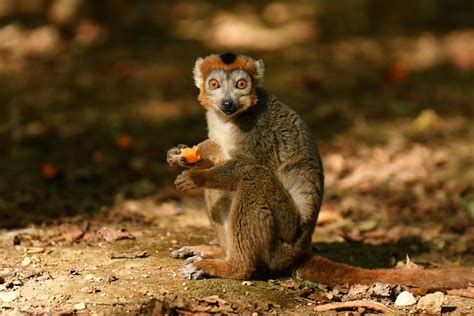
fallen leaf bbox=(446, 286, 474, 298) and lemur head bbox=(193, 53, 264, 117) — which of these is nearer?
fallen leaf bbox=(446, 286, 474, 298)

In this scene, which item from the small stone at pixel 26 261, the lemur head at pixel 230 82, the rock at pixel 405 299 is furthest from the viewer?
the lemur head at pixel 230 82

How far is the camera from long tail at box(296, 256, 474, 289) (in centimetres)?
595

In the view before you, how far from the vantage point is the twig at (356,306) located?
18.4ft

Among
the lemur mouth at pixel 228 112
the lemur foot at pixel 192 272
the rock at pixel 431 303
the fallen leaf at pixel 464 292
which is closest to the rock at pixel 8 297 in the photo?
the lemur foot at pixel 192 272

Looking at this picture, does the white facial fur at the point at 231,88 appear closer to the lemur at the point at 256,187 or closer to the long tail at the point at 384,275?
the lemur at the point at 256,187

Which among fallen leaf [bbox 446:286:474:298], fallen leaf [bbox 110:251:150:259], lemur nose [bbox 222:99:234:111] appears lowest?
fallen leaf [bbox 446:286:474:298]

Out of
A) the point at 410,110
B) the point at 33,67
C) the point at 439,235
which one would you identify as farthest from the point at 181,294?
the point at 33,67

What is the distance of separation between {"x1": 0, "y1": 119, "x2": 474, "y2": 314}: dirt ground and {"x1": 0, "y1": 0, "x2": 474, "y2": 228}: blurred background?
0.06 metres

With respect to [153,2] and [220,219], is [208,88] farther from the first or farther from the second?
[153,2]

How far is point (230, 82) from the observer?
6.30m

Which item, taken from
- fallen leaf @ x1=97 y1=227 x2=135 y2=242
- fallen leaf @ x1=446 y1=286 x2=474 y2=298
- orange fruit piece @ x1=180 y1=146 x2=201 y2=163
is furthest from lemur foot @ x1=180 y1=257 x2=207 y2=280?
fallen leaf @ x1=446 y1=286 x2=474 y2=298

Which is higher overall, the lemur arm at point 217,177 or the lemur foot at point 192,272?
the lemur arm at point 217,177

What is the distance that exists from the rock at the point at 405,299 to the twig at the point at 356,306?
0.58 feet

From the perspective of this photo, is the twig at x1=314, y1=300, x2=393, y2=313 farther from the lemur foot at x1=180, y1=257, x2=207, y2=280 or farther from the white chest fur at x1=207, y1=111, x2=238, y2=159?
the white chest fur at x1=207, y1=111, x2=238, y2=159
